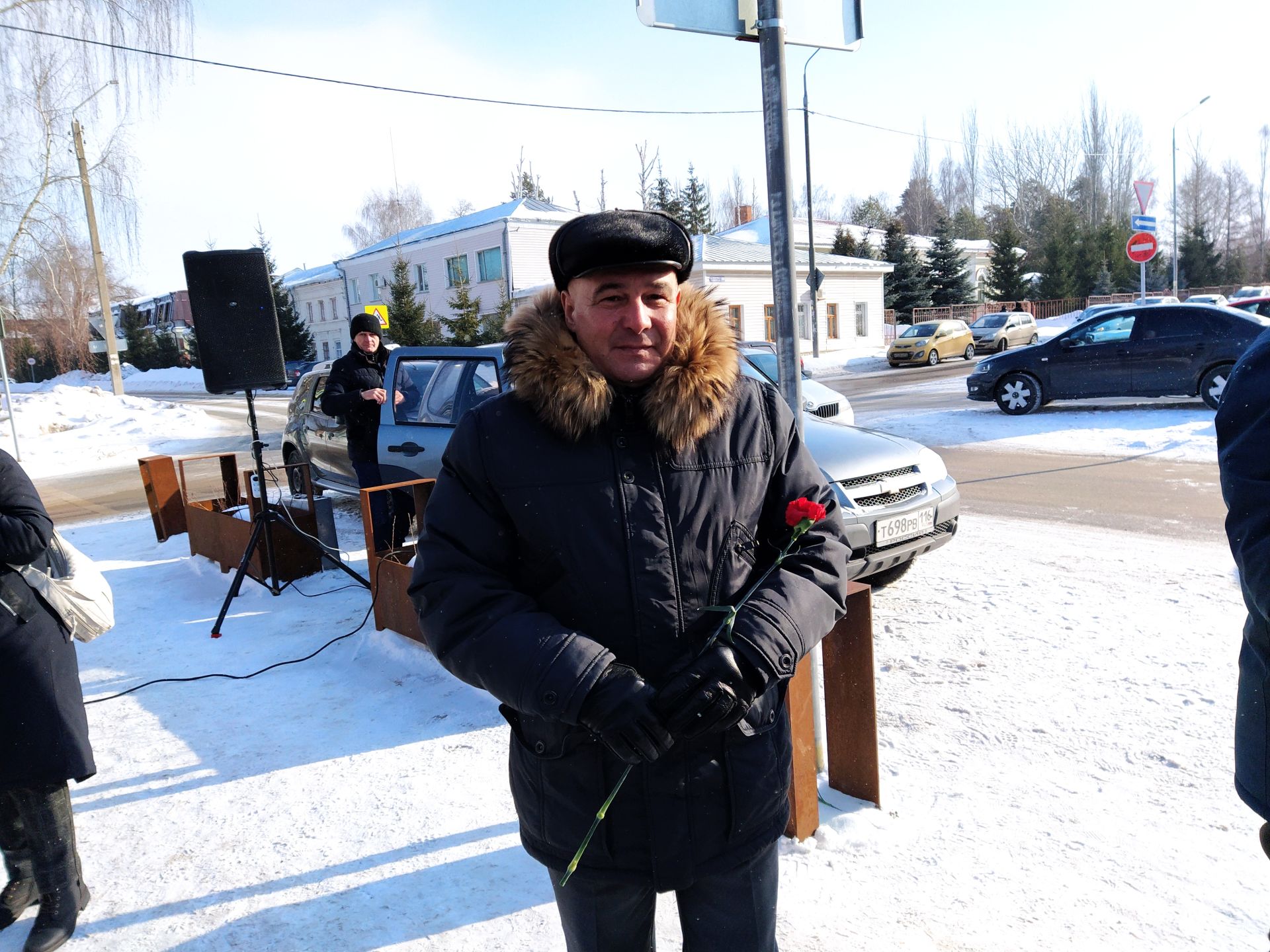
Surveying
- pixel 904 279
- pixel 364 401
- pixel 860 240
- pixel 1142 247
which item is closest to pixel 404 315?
pixel 1142 247

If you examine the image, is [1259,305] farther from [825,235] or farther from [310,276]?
Answer: [310,276]

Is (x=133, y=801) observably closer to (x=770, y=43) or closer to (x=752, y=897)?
(x=752, y=897)

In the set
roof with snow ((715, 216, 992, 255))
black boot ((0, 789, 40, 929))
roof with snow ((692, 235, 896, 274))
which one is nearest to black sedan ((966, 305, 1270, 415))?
black boot ((0, 789, 40, 929))

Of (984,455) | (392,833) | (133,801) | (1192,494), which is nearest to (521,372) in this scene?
(392,833)

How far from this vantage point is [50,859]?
259 centimetres

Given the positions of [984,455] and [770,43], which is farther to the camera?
[984,455]

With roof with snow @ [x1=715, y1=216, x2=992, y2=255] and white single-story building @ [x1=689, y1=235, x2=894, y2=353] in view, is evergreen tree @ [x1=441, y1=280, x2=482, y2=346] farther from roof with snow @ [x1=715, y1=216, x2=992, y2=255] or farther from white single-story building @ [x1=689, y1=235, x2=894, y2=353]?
→ roof with snow @ [x1=715, y1=216, x2=992, y2=255]

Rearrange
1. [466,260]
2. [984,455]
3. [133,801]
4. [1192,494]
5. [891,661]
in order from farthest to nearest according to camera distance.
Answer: [466,260], [984,455], [1192,494], [891,661], [133,801]

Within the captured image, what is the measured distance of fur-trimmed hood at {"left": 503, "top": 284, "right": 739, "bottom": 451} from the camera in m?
1.67

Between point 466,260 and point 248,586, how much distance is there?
121 ft

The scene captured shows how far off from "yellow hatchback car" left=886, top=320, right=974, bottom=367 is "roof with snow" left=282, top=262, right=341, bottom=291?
112 ft

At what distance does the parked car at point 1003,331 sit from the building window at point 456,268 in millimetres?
23483

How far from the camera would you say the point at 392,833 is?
309cm

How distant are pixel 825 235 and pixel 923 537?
5422cm
